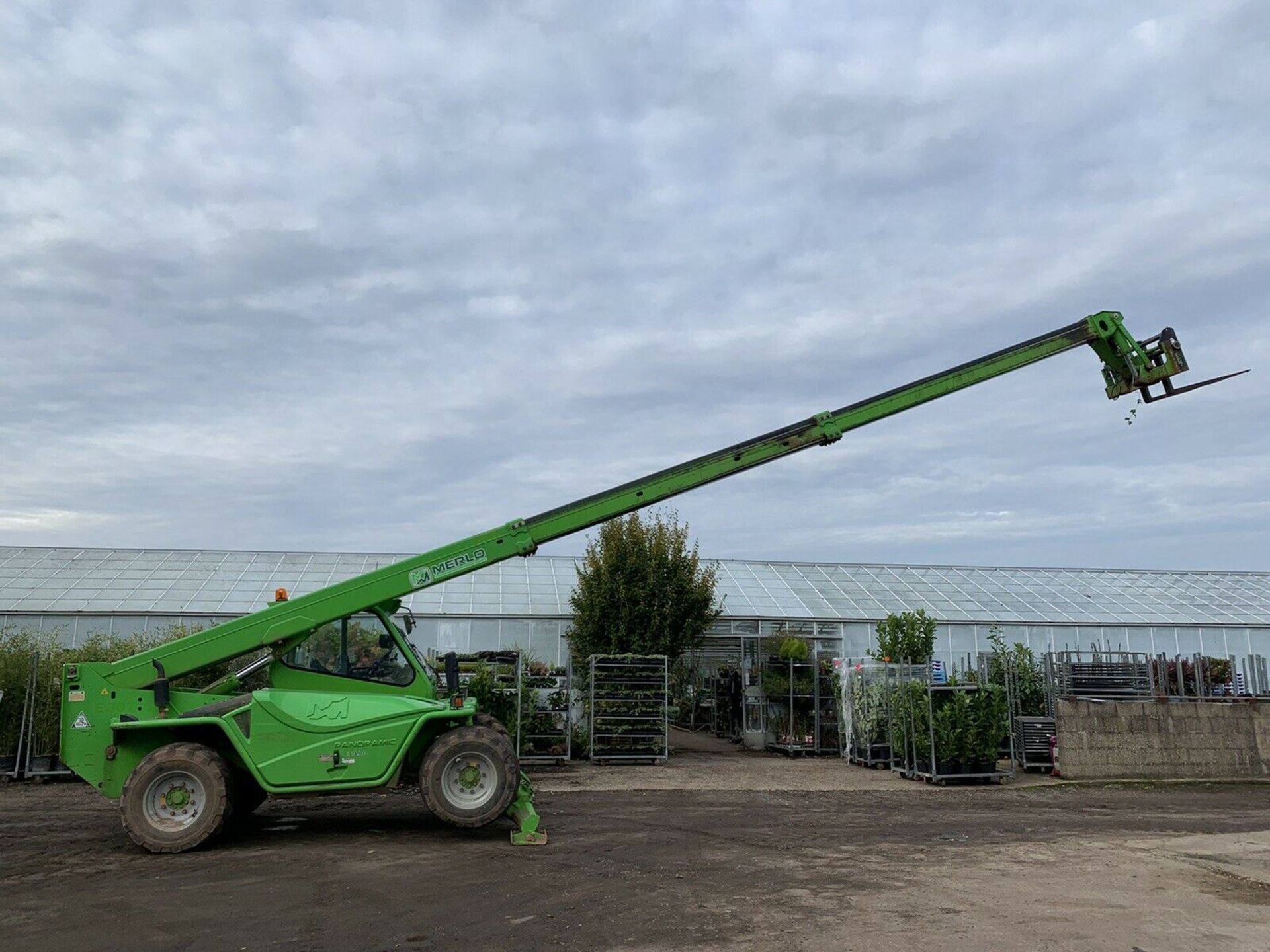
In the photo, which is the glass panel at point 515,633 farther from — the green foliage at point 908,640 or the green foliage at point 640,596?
the green foliage at point 908,640

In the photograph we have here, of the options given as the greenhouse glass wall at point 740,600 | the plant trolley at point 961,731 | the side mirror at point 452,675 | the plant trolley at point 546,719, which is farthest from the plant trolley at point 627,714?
the side mirror at point 452,675

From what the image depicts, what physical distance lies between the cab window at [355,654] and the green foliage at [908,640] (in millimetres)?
13737

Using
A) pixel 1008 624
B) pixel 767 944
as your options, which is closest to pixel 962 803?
pixel 767 944

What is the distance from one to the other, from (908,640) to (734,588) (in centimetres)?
905

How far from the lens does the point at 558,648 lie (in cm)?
2772

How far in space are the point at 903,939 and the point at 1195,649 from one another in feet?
90.3

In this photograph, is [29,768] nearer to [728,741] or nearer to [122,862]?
[122,862]

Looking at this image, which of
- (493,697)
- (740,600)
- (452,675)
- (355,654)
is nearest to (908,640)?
(740,600)

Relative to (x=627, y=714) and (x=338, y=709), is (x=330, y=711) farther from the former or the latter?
(x=627, y=714)

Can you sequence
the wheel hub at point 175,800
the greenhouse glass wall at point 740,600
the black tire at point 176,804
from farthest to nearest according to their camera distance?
the greenhouse glass wall at point 740,600 < the wheel hub at point 175,800 < the black tire at point 176,804

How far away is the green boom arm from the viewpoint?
11.5 m

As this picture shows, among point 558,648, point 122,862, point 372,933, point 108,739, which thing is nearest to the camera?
point 372,933

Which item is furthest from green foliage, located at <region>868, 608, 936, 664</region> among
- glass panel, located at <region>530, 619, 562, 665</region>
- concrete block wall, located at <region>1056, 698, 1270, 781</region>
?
glass panel, located at <region>530, 619, 562, 665</region>

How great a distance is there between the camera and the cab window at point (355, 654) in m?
11.5
